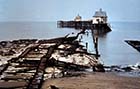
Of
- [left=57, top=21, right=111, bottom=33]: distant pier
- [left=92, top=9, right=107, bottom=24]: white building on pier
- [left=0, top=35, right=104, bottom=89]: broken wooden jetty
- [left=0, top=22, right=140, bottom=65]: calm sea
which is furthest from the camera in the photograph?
[left=92, top=9, right=107, bottom=24]: white building on pier

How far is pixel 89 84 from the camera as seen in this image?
1680 centimetres

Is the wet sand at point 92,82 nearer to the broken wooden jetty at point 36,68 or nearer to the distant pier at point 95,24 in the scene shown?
the broken wooden jetty at point 36,68

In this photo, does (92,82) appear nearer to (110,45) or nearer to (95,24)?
(110,45)

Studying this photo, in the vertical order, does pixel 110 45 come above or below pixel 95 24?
below

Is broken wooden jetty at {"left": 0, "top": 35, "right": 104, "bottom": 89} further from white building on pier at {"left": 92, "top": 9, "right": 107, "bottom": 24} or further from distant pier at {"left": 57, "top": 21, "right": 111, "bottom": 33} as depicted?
white building on pier at {"left": 92, "top": 9, "right": 107, "bottom": 24}

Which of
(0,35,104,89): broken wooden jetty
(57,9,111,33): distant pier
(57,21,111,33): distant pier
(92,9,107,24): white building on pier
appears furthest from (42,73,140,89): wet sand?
(92,9,107,24): white building on pier

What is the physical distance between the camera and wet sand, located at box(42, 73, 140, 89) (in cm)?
1630

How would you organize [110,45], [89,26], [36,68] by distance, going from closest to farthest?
[36,68]
[110,45]
[89,26]

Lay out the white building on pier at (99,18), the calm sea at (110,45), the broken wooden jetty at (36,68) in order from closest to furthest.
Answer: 1. the broken wooden jetty at (36,68)
2. the calm sea at (110,45)
3. the white building on pier at (99,18)

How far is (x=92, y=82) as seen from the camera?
17.3m

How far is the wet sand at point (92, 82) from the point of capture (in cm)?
1630

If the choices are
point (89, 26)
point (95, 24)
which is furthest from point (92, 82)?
point (89, 26)

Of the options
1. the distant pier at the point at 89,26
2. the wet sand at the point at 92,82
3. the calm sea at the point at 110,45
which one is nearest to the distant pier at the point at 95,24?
the distant pier at the point at 89,26

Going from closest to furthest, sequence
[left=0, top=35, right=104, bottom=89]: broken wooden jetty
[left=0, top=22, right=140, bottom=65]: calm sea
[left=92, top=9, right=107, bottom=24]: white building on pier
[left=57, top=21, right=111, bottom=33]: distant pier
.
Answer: [left=0, top=35, right=104, bottom=89]: broken wooden jetty → [left=0, top=22, right=140, bottom=65]: calm sea → [left=57, top=21, right=111, bottom=33]: distant pier → [left=92, top=9, right=107, bottom=24]: white building on pier
